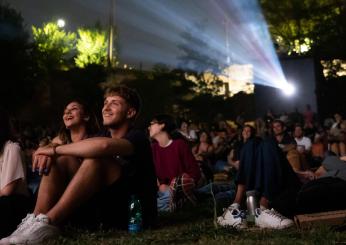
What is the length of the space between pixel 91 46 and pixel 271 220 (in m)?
55.5

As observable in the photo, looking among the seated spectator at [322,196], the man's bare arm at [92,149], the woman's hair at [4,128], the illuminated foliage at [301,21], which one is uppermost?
the illuminated foliage at [301,21]

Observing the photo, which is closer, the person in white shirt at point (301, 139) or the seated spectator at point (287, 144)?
the seated spectator at point (287, 144)

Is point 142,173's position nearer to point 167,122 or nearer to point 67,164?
point 67,164

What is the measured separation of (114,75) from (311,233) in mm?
35275

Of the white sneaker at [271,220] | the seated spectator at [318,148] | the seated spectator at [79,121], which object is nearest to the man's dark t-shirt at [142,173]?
the white sneaker at [271,220]

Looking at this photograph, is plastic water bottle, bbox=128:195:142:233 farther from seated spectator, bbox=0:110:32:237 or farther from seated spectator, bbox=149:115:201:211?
seated spectator, bbox=149:115:201:211

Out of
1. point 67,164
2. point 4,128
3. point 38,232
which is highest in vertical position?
point 4,128

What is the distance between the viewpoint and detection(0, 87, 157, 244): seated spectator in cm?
380

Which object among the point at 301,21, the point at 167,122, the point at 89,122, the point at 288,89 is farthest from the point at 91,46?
the point at 89,122

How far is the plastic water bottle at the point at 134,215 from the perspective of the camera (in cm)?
419

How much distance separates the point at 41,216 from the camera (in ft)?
12.4

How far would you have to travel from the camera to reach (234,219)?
4.45 m

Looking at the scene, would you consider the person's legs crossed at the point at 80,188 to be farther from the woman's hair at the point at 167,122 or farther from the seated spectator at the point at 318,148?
the seated spectator at the point at 318,148

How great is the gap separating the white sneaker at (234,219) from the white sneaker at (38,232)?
149 cm
